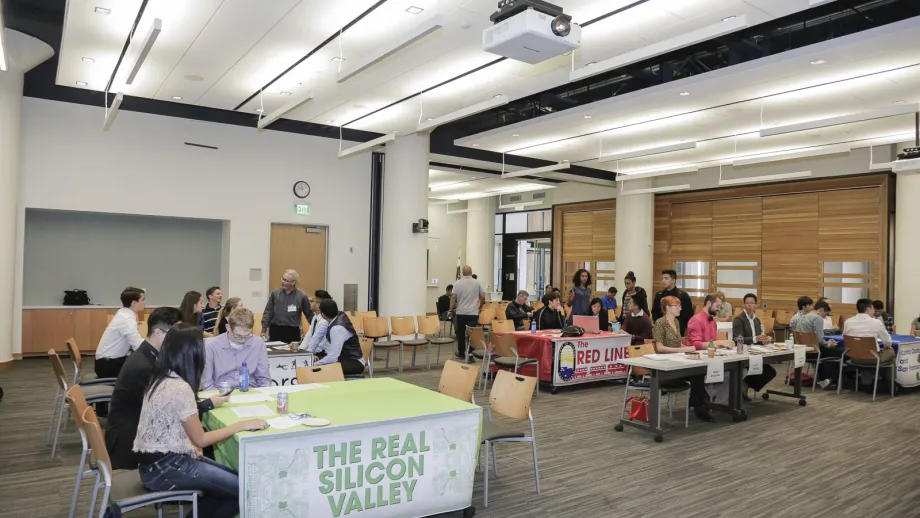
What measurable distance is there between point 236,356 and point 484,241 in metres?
15.2

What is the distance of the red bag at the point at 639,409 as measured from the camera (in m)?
6.12

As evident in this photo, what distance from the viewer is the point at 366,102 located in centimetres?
944

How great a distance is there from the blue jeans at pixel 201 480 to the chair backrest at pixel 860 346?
7.77 metres

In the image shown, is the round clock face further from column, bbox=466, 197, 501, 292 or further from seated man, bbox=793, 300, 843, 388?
column, bbox=466, 197, 501, 292

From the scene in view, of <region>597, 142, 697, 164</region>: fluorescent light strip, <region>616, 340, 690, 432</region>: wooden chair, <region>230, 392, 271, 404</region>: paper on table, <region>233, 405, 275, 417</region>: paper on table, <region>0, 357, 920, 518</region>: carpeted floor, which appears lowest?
<region>0, 357, 920, 518</region>: carpeted floor

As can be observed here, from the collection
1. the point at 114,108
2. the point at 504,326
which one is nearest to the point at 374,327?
the point at 504,326

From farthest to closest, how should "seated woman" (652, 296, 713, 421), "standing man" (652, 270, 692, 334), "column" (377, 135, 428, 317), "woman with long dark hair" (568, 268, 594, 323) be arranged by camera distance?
"column" (377, 135, 428, 317) → "woman with long dark hair" (568, 268, 594, 323) → "standing man" (652, 270, 692, 334) → "seated woman" (652, 296, 713, 421)

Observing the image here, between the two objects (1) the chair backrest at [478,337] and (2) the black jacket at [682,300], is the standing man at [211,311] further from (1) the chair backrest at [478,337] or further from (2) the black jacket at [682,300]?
(2) the black jacket at [682,300]

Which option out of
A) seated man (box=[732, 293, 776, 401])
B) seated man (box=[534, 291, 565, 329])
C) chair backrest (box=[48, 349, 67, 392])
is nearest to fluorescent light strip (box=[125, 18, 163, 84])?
chair backrest (box=[48, 349, 67, 392])

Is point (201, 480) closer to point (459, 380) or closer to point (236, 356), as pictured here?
point (236, 356)

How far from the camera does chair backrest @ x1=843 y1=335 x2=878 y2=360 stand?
7.74 meters

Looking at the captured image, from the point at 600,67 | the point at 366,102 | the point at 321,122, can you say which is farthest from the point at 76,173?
the point at 600,67

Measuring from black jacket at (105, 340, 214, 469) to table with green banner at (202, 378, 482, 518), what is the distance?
41 centimetres

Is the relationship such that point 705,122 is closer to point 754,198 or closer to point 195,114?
point 754,198
